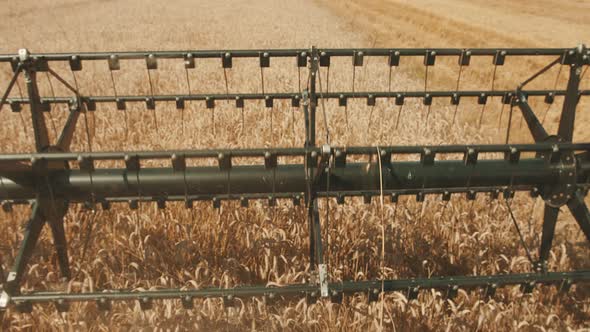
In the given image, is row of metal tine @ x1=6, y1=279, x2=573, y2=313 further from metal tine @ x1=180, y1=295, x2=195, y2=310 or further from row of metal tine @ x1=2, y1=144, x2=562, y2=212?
row of metal tine @ x1=2, y1=144, x2=562, y2=212

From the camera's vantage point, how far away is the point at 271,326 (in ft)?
10.8

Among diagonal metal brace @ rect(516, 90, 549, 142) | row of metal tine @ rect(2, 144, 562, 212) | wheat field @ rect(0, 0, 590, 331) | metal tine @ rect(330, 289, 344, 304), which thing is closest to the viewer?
row of metal tine @ rect(2, 144, 562, 212)

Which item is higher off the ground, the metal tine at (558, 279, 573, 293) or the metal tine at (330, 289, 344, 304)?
the metal tine at (558, 279, 573, 293)

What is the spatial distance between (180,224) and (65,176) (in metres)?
1.29

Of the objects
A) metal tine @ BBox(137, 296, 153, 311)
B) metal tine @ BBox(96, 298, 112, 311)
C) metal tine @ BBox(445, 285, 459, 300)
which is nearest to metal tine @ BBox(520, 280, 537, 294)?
metal tine @ BBox(445, 285, 459, 300)

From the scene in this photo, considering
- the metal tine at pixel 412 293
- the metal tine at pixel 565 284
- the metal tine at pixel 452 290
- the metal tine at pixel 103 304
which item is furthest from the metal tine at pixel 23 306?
the metal tine at pixel 565 284

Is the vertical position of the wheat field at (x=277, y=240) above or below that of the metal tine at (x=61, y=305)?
above

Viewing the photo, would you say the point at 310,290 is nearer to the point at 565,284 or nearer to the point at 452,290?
the point at 452,290

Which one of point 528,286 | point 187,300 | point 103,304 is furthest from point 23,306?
point 528,286

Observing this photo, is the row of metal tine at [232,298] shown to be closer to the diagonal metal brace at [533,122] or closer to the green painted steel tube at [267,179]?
the green painted steel tube at [267,179]

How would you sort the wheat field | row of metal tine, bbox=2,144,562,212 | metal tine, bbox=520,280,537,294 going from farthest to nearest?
the wheat field < metal tine, bbox=520,280,537,294 < row of metal tine, bbox=2,144,562,212

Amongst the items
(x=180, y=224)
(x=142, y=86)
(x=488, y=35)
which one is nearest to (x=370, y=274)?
(x=180, y=224)

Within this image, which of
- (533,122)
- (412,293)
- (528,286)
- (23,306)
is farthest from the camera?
(533,122)

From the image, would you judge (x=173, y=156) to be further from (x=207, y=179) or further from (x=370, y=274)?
(x=370, y=274)
